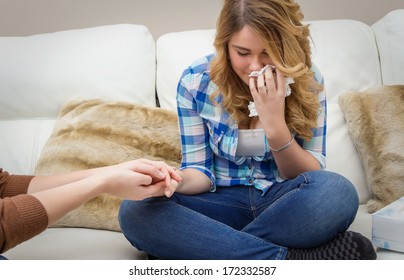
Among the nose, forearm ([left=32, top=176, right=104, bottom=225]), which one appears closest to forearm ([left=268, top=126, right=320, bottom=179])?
the nose

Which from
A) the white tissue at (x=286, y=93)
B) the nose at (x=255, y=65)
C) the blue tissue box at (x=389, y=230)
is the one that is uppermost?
the nose at (x=255, y=65)

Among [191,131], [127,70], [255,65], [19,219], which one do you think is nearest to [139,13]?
[127,70]

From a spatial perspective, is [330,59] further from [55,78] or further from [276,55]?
[55,78]

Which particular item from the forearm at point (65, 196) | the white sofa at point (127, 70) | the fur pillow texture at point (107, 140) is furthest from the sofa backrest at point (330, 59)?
the forearm at point (65, 196)

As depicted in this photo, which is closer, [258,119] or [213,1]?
[258,119]

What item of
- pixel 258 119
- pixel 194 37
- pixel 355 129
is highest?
pixel 194 37

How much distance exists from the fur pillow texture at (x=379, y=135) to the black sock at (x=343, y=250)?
15.7 inches

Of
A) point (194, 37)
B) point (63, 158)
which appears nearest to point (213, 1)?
point (194, 37)

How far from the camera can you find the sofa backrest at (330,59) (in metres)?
1.62

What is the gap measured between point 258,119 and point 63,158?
1.62 feet

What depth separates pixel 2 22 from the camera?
1.86m

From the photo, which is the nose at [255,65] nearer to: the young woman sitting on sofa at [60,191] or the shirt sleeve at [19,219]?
the young woman sitting on sofa at [60,191]

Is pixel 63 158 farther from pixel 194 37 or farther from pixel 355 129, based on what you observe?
pixel 355 129
